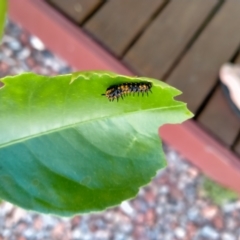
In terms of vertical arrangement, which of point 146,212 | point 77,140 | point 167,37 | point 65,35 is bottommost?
point 146,212

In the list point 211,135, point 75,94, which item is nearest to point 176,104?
point 75,94

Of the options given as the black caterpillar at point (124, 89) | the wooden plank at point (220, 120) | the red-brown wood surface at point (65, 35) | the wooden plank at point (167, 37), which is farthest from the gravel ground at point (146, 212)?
the black caterpillar at point (124, 89)

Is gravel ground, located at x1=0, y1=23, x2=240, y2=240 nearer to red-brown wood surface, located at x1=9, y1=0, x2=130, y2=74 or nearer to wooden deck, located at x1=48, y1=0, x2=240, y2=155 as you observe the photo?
red-brown wood surface, located at x1=9, y1=0, x2=130, y2=74

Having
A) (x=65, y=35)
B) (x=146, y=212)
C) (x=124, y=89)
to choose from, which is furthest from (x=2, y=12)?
(x=146, y=212)

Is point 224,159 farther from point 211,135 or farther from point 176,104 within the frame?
point 176,104

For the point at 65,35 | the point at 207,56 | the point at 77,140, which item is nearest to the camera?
the point at 77,140

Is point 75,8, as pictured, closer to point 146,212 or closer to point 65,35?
point 65,35

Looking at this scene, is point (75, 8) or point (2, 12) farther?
point (75, 8)
